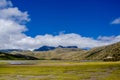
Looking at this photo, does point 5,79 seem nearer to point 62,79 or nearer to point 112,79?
point 62,79

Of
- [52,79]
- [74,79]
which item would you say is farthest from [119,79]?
[52,79]

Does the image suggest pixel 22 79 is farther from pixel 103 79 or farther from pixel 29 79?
pixel 103 79

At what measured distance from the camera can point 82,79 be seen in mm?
52594

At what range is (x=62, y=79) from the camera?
52.8m

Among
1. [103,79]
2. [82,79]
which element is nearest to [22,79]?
[82,79]

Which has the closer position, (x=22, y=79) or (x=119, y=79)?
(x=119, y=79)

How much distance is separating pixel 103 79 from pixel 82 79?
438 centimetres

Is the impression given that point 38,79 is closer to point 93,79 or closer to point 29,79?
point 29,79

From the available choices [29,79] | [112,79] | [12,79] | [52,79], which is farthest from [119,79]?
[12,79]

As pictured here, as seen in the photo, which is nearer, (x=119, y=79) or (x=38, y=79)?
(x=119, y=79)

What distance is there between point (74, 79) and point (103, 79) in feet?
19.8

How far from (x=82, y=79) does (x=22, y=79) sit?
13085 millimetres

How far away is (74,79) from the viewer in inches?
2071

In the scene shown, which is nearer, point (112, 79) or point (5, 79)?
point (112, 79)
